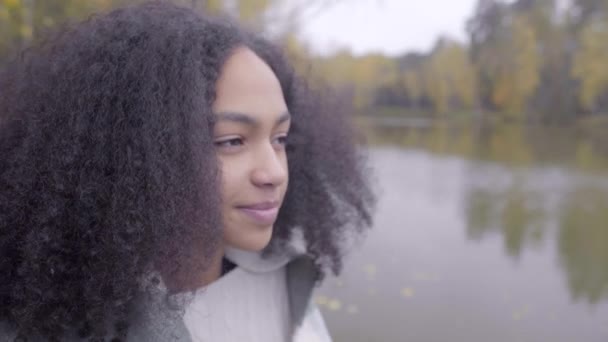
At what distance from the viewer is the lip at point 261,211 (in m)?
1.21

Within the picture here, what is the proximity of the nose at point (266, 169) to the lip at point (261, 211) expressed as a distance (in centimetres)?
5

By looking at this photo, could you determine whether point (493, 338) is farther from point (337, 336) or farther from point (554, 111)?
point (554, 111)

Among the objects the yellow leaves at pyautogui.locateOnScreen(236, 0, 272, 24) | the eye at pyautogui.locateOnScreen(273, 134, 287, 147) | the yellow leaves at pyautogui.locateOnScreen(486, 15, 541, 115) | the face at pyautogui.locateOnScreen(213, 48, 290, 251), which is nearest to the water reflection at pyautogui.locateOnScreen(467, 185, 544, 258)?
the yellow leaves at pyautogui.locateOnScreen(236, 0, 272, 24)

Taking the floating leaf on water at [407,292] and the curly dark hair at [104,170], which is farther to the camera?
the floating leaf on water at [407,292]

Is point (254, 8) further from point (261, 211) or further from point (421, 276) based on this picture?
point (261, 211)

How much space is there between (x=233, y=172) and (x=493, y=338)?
3069 mm

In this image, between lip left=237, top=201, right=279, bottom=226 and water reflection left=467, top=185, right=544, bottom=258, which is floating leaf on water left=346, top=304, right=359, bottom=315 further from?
lip left=237, top=201, right=279, bottom=226

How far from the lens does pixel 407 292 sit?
423cm

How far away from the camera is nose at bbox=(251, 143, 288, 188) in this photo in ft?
3.89

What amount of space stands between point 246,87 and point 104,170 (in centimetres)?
38

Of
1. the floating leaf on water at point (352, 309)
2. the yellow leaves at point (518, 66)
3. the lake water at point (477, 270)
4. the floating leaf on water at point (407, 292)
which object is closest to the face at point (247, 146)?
the lake water at point (477, 270)

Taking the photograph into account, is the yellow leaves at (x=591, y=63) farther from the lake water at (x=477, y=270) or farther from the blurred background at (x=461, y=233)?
the lake water at (x=477, y=270)

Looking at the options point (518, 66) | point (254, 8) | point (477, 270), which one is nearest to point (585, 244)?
point (477, 270)

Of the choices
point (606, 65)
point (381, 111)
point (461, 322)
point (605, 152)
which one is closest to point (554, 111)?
point (606, 65)
